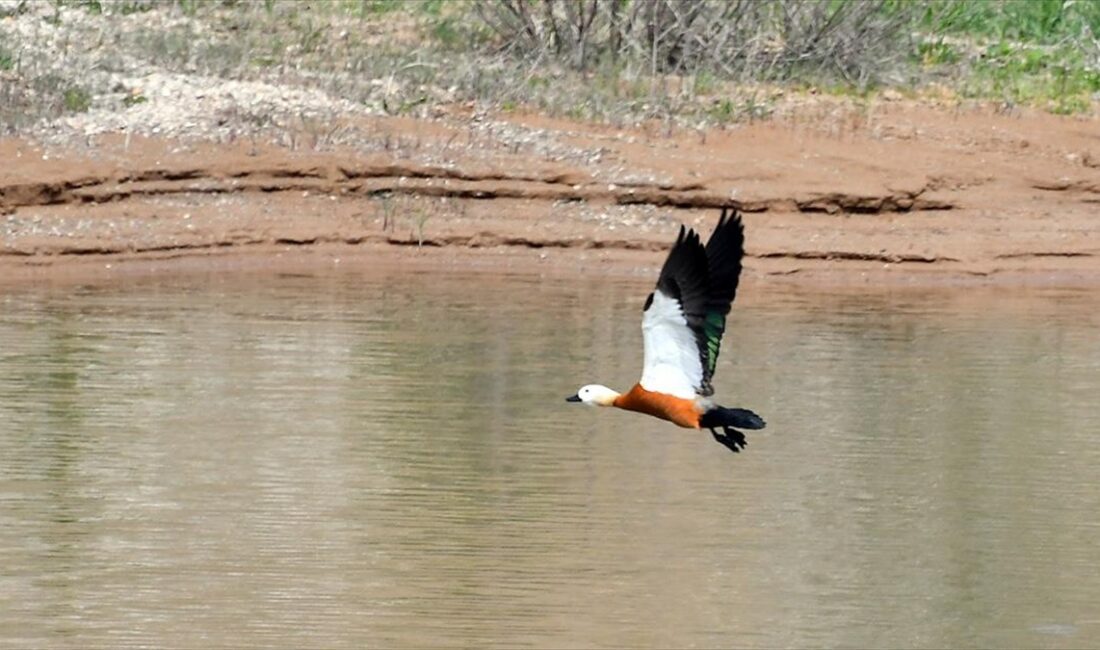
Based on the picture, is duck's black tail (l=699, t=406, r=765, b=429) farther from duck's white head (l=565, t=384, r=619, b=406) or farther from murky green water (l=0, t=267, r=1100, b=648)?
duck's white head (l=565, t=384, r=619, b=406)

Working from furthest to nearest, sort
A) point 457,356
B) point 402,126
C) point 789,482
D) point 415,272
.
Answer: point 402,126
point 415,272
point 457,356
point 789,482

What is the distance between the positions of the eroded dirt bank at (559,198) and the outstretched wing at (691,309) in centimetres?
681

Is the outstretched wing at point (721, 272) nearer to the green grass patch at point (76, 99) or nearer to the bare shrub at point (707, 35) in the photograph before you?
the green grass patch at point (76, 99)

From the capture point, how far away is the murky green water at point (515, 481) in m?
8.50

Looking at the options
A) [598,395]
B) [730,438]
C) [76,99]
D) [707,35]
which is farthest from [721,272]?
[707,35]

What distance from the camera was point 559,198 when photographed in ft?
54.9

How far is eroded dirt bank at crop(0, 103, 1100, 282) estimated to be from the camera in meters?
16.0

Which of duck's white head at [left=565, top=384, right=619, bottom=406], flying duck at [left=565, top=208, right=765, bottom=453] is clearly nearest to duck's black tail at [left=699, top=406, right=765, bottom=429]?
flying duck at [left=565, top=208, right=765, bottom=453]

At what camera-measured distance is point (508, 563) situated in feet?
29.5

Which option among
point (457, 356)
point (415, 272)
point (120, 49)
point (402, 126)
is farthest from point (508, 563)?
point (120, 49)

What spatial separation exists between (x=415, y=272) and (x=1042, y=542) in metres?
7.10

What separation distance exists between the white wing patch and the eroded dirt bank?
22.3ft

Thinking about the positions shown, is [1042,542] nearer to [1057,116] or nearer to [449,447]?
[449,447]

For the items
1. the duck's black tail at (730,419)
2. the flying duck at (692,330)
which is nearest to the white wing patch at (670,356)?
the flying duck at (692,330)
